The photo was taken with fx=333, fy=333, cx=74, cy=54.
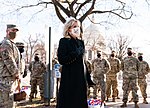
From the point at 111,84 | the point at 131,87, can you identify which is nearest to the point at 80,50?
the point at 131,87

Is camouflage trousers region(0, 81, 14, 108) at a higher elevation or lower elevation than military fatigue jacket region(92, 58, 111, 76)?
lower

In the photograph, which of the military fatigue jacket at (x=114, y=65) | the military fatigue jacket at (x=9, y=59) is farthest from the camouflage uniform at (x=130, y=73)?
the military fatigue jacket at (x=9, y=59)

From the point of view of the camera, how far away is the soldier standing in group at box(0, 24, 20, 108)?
567 cm

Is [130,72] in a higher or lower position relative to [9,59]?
lower

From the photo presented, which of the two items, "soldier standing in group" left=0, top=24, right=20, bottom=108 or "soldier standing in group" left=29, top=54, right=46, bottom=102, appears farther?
"soldier standing in group" left=29, top=54, right=46, bottom=102

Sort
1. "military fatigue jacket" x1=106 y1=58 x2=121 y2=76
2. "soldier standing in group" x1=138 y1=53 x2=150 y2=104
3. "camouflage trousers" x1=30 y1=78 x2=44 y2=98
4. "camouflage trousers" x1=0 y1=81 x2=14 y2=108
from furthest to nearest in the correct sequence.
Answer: "military fatigue jacket" x1=106 y1=58 x2=121 y2=76, "camouflage trousers" x1=30 y1=78 x2=44 y2=98, "soldier standing in group" x1=138 y1=53 x2=150 y2=104, "camouflage trousers" x1=0 y1=81 x2=14 y2=108

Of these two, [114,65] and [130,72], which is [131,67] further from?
[114,65]

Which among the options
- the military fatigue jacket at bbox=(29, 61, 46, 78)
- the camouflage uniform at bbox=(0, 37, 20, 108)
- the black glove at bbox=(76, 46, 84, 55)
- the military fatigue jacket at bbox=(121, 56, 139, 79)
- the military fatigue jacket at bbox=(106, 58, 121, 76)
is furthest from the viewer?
the military fatigue jacket at bbox=(106, 58, 121, 76)

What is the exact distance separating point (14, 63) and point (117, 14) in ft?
40.1

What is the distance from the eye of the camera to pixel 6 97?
5840 mm

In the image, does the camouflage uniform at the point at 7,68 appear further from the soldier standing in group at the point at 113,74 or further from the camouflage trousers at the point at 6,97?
the soldier standing in group at the point at 113,74

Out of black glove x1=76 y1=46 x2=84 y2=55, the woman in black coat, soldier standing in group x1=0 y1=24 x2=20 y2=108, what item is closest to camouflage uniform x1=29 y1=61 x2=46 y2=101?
soldier standing in group x1=0 y1=24 x2=20 y2=108

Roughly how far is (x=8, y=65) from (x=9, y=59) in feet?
0.35

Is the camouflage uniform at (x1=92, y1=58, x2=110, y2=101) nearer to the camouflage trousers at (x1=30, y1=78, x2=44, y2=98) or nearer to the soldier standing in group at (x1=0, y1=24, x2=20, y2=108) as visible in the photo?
the camouflage trousers at (x1=30, y1=78, x2=44, y2=98)
